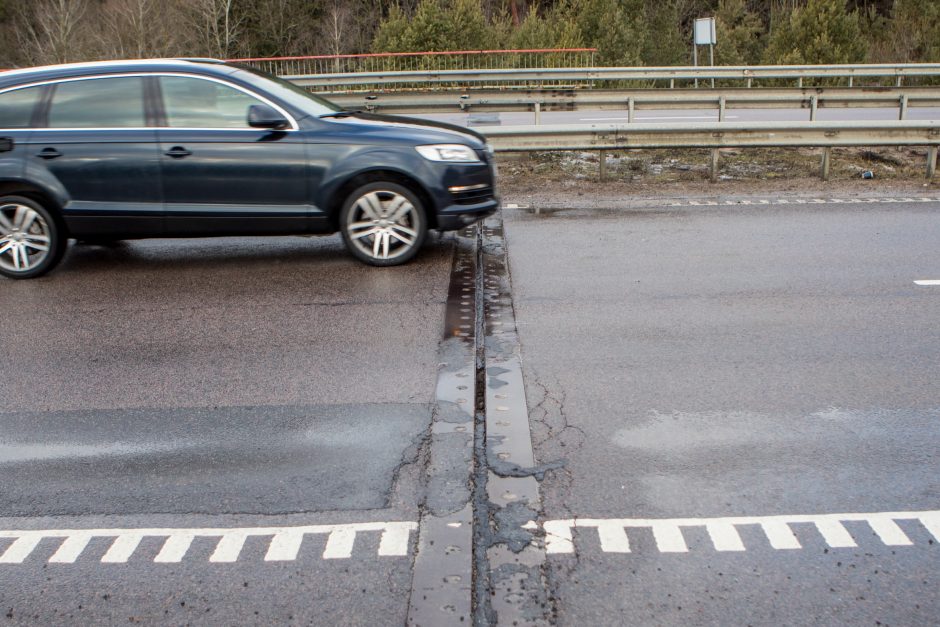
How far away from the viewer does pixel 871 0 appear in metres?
50.5

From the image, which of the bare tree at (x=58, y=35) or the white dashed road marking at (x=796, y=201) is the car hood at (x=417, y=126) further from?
the bare tree at (x=58, y=35)

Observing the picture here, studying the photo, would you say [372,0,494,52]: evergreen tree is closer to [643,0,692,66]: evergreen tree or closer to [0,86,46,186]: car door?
[643,0,692,66]: evergreen tree

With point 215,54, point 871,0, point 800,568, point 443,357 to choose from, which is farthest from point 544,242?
point 871,0

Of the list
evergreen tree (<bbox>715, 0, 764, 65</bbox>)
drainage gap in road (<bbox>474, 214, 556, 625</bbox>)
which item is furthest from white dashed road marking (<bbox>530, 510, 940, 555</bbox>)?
evergreen tree (<bbox>715, 0, 764, 65</bbox>)

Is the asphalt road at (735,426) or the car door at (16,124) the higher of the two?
the car door at (16,124)

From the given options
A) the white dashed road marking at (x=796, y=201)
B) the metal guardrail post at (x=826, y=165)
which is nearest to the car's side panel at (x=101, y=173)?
the white dashed road marking at (x=796, y=201)

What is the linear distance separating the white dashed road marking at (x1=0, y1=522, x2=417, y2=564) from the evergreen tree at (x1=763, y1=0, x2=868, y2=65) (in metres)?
27.7

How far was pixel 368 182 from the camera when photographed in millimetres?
8109

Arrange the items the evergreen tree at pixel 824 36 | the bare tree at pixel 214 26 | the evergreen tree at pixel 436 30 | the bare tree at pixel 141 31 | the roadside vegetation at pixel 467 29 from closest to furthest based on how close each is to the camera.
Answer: the evergreen tree at pixel 824 36 → the roadside vegetation at pixel 467 29 → the evergreen tree at pixel 436 30 → the bare tree at pixel 141 31 → the bare tree at pixel 214 26

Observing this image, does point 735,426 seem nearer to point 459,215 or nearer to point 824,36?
point 459,215

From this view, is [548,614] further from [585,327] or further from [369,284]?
[369,284]

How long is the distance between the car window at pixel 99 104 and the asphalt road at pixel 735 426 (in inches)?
135

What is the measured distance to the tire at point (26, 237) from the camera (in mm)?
8023

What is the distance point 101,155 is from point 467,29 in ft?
85.7
